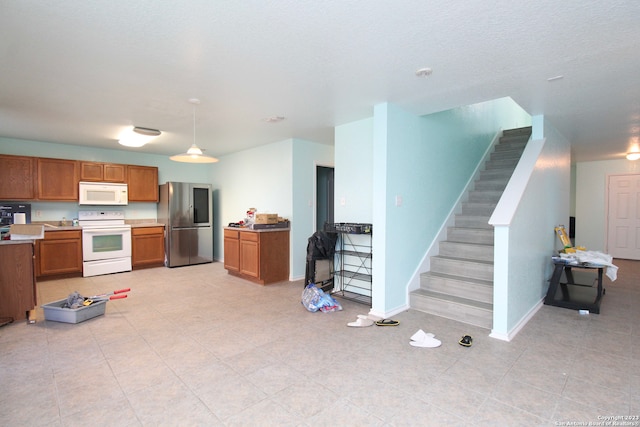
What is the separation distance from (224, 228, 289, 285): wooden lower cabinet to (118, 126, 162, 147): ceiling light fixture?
6.30 ft

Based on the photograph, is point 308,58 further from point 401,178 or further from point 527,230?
point 527,230

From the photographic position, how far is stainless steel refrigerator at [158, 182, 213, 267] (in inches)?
244

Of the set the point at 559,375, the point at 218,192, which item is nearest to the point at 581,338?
the point at 559,375

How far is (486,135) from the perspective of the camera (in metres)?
5.46

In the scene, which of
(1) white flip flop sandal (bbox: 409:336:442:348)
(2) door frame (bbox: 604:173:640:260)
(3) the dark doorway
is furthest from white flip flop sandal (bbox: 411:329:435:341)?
(2) door frame (bbox: 604:173:640:260)

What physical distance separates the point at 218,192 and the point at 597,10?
651 cm

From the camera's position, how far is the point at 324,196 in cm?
642

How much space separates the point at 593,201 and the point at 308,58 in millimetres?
8053

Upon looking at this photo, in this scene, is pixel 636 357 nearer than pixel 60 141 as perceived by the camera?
Yes

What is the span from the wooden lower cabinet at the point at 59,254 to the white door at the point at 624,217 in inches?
420

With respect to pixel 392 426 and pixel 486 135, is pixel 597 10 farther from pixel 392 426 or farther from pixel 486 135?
pixel 486 135

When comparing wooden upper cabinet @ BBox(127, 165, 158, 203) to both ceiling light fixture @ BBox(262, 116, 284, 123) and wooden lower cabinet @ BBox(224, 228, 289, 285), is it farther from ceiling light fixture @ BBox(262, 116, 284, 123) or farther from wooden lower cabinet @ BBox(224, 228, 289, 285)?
ceiling light fixture @ BBox(262, 116, 284, 123)

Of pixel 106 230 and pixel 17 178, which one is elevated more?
pixel 17 178

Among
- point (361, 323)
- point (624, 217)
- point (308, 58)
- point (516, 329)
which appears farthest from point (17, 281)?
point (624, 217)
